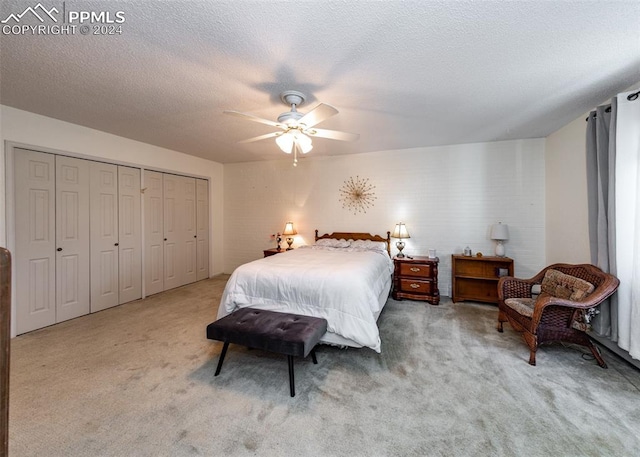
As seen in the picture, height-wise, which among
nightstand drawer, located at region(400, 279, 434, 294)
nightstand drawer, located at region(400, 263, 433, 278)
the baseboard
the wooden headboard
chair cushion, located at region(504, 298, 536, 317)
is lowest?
the baseboard

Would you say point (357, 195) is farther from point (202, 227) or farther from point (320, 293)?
point (202, 227)

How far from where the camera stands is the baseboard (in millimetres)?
2369

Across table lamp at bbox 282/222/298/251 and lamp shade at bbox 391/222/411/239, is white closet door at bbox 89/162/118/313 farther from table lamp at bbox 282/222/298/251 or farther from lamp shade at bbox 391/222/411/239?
lamp shade at bbox 391/222/411/239

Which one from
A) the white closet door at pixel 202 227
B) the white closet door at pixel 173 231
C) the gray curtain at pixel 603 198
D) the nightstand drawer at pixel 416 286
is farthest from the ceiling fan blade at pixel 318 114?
the white closet door at pixel 202 227

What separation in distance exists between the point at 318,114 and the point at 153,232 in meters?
3.77

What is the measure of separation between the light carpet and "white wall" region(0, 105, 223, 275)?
2.04 metres

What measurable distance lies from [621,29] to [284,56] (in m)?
2.25

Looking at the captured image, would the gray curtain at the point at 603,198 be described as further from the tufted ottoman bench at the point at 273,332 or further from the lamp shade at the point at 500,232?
the tufted ottoman bench at the point at 273,332

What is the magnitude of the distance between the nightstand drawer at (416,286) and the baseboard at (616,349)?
1774mm

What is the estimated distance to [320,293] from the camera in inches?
A: 102

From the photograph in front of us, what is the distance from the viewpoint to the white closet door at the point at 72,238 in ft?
11.2

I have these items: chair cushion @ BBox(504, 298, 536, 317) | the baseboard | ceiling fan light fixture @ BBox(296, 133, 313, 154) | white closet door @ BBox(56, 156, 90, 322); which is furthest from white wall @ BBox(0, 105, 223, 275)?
the baseboard

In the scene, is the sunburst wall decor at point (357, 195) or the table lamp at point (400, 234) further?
the sunburst wall decor at point (357, 195)

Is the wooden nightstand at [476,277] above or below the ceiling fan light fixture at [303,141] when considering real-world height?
below
